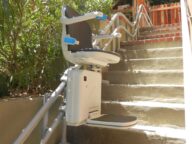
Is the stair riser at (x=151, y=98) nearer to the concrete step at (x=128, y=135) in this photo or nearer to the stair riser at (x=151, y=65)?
the concrete step at (x=128, y=135)

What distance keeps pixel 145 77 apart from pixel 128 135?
953 millimetres

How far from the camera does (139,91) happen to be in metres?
2.62

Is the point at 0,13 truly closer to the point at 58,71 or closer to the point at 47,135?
the point at 58,71

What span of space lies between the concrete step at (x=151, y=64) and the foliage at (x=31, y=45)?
1010mm

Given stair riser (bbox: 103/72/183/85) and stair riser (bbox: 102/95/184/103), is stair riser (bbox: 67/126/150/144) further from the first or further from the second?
stair riser (bbox: 103/72/183/85)

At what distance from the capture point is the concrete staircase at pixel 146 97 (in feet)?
6.79

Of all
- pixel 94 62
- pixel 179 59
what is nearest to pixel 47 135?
→ pixel 94 62

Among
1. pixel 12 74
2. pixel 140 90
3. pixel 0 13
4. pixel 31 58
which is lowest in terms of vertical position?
pixel 140 90

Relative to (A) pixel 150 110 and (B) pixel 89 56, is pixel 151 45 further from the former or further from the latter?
(B) pixel 89 56

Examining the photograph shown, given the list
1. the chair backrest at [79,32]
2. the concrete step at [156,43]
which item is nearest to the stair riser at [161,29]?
the concrete step at [156,43]

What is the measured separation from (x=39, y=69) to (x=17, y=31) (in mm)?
420

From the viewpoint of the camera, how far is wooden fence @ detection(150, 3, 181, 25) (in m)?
7.38

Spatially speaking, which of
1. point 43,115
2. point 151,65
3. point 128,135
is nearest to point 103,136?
point 128,135

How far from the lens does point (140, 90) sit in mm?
2611
